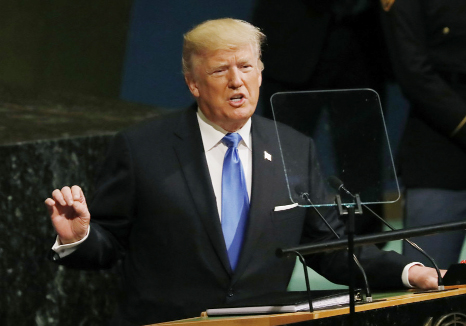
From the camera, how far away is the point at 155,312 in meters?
2.30

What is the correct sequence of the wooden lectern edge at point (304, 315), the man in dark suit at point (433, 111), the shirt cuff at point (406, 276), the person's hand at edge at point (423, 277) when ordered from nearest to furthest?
the wooden lectern edge at point (304, 315)
the person's hand at edge at point (423, 277)
the shirt cuff at point (406, 276)
the man in dark suit at point (433, 111)

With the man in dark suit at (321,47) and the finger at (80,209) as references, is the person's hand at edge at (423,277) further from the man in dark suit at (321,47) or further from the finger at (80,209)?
the man in dark suit at (321,47)

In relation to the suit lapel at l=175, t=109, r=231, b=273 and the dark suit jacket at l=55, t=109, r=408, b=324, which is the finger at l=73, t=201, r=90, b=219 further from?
the suit lapel at l=175, t=109, r=231, b=273

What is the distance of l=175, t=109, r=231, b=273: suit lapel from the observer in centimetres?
229

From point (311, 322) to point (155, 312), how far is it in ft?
2.87

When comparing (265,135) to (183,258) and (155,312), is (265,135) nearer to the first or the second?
(183,258)

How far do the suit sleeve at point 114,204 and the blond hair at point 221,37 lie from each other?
0.34 meters

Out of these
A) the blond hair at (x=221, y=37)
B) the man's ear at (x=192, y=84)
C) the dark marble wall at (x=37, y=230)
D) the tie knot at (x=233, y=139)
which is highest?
the blond hair at (x=221, y=37)

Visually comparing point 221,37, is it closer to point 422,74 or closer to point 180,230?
point 180,230

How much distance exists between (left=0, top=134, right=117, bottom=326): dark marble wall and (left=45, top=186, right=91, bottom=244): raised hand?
81 cm

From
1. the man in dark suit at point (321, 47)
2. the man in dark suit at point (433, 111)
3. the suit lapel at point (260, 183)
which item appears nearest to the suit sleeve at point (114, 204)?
the suit lapel at point (260, 183)

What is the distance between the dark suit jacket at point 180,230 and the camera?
2289 mm

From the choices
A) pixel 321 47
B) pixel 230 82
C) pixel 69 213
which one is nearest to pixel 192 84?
pixel 230 82

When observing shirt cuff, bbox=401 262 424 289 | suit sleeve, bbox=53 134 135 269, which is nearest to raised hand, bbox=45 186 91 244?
suit sleeve, bbox=53 134 135 269
